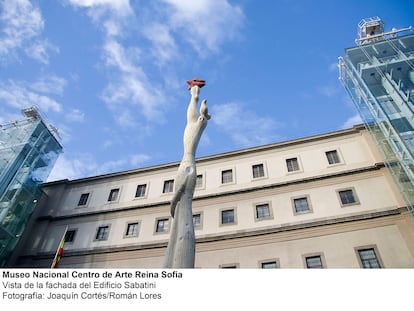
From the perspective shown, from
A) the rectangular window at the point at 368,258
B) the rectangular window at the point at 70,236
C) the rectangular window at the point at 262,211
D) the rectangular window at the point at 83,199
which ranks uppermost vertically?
the rectangular window at the point at 83,199

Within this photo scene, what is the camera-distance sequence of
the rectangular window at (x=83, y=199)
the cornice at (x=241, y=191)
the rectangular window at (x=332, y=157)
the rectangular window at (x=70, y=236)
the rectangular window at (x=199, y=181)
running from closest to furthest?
1. the cornice at (x=241, y=191)
2. the rectangular window at (x=332, y=157)
3. the rectangular window at (x=70, y=236)
4. the rectangular window at (x=199, y=181)
5. the rectangular window at (x=83, y=199)

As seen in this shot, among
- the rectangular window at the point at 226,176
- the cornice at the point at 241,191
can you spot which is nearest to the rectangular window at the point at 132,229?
the cornice at the point at 241,191

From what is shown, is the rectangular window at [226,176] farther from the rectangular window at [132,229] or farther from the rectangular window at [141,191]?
the rectangular window at [132,229]

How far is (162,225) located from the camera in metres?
22.4

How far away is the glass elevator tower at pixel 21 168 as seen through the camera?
2183cm

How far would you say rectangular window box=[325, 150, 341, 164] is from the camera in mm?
22000

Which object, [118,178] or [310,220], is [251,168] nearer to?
[310,220]

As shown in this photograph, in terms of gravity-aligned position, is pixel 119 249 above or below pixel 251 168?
below

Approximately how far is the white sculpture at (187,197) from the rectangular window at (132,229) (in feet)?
52.1

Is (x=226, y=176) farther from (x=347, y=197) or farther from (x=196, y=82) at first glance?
(x=196, y=82)

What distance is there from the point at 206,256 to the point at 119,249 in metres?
6.63

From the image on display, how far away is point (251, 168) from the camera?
939 inches

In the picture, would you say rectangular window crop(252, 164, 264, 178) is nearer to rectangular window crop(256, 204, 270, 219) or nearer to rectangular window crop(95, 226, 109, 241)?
rectangular window crop(256, 204, 270, 219)
